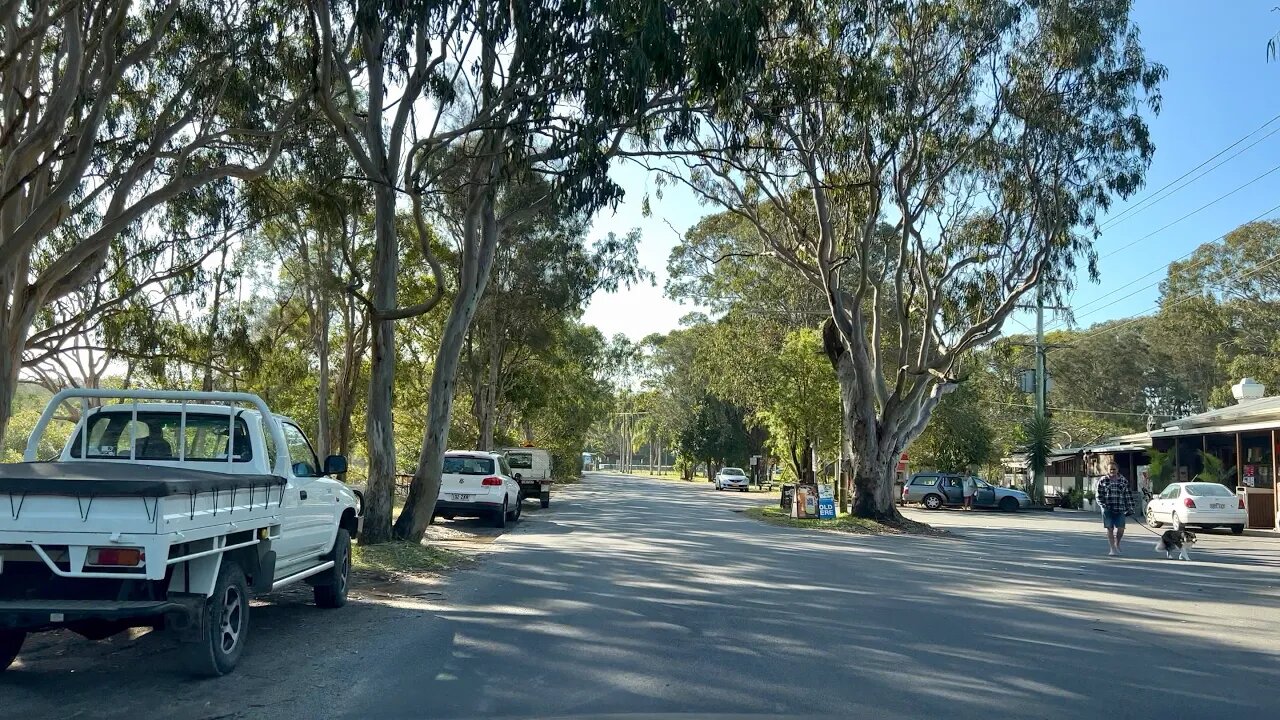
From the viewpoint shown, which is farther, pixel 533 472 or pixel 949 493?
pixel 949 493

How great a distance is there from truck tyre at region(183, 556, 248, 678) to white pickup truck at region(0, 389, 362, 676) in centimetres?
1

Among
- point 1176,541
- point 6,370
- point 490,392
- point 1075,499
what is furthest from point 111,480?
point 1075,499

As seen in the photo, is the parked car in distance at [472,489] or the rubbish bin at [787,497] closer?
the parked car in distance at [472,489]

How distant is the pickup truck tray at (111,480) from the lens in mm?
6207

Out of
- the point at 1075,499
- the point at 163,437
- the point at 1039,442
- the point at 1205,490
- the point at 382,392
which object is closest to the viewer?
the point at 163,437

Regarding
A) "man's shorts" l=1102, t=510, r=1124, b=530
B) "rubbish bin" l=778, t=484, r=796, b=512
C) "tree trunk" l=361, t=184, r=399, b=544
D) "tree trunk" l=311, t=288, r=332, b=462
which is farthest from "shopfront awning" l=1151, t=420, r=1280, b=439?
"tree trunk" l=311, t=288, r=332, b=462

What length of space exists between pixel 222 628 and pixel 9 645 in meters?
1.46

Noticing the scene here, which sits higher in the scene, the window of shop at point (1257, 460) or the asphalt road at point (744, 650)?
the window of shop at point (1257, 460)

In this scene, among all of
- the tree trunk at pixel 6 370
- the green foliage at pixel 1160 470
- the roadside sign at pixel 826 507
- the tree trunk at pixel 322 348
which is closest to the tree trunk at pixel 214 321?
the tree trunk at pixel 322 348

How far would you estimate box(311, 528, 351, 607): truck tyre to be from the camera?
33.8 ft

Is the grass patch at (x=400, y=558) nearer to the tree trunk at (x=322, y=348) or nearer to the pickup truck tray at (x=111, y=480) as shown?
the pickup truck tray at (x=111, y=480)

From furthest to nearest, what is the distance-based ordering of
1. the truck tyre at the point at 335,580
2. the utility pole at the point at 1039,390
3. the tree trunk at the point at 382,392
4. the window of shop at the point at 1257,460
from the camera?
1. the utility pole at the point at 1039,390
2. the window of shop at the point at 1257,460
3. the tree trunk at the point at 382,392
4. the truck tyre at the point at 335,580

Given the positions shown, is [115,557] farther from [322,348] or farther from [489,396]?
[489,396]

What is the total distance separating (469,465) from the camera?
76.6 feet
